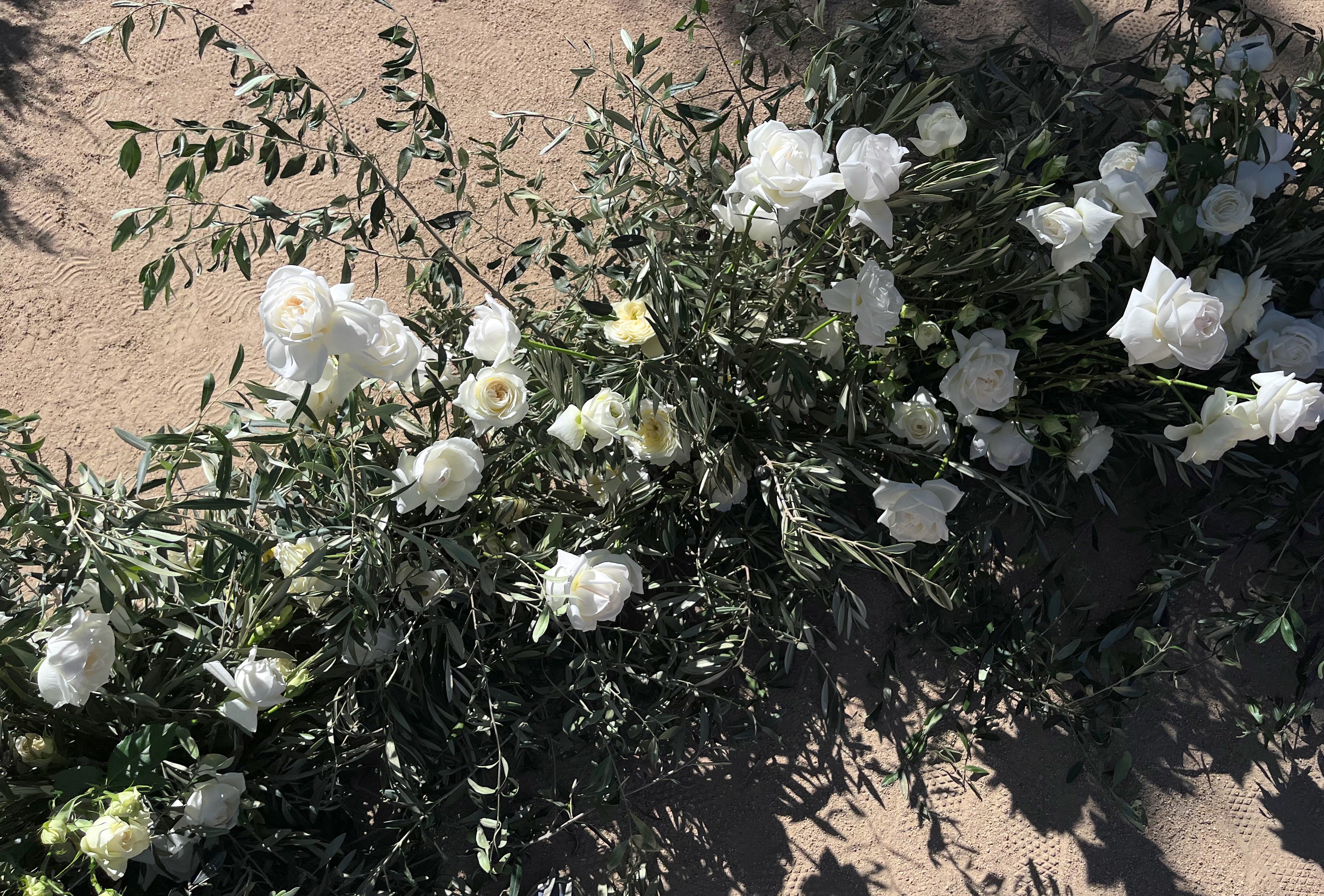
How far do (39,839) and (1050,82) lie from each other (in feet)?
5.86

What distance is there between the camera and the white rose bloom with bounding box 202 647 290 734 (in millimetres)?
1099

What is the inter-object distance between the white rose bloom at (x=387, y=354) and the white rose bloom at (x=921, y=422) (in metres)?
0.65

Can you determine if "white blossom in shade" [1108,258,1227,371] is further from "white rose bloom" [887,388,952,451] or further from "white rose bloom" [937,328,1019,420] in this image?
"white rose bloom" [887,388,952,451]

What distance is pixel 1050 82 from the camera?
4.76ft

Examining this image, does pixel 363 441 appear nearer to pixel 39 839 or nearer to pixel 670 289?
pixel 670 289

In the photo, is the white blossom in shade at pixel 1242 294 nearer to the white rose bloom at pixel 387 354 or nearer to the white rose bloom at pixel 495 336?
the white rose bloom at pixel 495 336

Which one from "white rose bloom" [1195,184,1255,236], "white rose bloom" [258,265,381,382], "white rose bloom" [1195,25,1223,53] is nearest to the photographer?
"white rose bloom" [258,265,381,382]

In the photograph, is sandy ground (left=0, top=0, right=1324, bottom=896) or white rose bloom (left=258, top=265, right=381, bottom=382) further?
sandy ground (left=0, top=0, right=1324, bottom=896)

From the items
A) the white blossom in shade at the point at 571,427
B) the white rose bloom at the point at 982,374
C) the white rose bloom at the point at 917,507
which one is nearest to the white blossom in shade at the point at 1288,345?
the white rose bloom at the point at 982,374

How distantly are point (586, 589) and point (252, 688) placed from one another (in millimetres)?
413

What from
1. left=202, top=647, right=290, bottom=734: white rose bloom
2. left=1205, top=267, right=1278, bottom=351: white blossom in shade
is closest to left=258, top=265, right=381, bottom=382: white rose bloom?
left=202, top=647, right=290, bottom=734: white rose bloom

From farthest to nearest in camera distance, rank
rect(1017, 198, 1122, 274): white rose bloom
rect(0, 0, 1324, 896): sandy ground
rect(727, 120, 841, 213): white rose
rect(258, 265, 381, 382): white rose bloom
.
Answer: rect(0, 0, 1324, 896): sandy ground → rect(1017, 198, 1122, 274): white rose bloom → rect(727, 120, 841, 213): white rose → rect(258, 265, 381, 382): white rose bloom

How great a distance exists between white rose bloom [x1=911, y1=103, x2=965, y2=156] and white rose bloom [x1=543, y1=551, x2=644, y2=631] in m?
0.66

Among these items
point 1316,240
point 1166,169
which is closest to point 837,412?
point 1166,169
